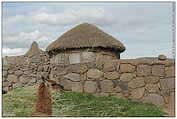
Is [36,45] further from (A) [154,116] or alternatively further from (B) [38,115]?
(A) [154,116]

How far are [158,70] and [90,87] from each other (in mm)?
1594

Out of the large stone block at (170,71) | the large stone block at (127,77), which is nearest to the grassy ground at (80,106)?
the large stone block at (127,77)

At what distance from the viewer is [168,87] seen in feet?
21.3

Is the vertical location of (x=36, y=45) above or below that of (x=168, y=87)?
above

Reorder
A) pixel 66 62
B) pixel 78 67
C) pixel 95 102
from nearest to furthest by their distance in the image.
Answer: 1. pixel 95 102
2. pixel 78 67
3. pixel 66 62

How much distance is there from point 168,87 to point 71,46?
2.58m

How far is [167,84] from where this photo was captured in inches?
255

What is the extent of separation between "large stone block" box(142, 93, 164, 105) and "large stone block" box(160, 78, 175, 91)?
22 centimetres

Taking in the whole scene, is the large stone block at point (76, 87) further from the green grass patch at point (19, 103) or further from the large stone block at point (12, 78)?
the large stone block at point (12, 78)

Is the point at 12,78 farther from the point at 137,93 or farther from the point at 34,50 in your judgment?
the point at 137,93

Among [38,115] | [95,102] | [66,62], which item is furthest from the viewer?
[66,62]

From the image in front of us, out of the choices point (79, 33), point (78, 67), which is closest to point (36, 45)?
point (79, 33)

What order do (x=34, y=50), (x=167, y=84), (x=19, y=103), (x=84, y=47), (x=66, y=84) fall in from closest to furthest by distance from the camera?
(x=19, y=103), (x=167, y=84), (x=66, y=84), (x=84, y=47), (x=34, y=50)

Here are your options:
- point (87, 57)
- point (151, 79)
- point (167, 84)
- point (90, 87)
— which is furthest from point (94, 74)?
point (167, 84)
